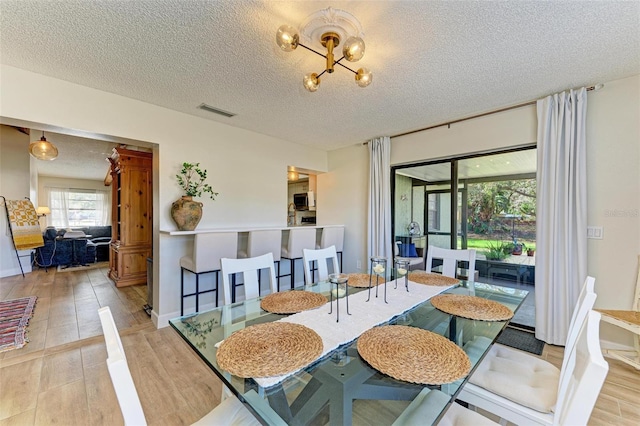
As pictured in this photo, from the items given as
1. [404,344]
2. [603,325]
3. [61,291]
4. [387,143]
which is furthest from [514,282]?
[61,291]

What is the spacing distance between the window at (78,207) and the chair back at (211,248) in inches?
388

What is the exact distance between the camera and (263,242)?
3.34m

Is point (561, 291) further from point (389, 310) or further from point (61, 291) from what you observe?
point (61, 291)

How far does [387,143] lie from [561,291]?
107 inches

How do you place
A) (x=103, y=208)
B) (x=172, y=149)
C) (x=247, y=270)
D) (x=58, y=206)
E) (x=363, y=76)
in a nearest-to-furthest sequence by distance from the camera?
(x=363, y=76) → (x=247, y=270) → (x=172, y=149) → (x=58, y=206) → (x=103, y=208)

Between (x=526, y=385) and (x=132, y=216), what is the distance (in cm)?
561

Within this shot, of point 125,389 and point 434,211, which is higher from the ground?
point 434,211

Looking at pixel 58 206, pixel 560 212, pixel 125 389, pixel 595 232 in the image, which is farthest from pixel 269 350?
pixel 58 206

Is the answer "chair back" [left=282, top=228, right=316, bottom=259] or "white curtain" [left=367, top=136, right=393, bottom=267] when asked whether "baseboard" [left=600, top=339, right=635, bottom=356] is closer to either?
"white curtain" [left=367, top=136, right=393, bottom=267]

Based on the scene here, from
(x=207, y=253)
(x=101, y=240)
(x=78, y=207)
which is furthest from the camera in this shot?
(x=78, y=207)

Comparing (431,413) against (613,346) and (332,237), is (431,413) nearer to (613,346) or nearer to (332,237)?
(613,346)

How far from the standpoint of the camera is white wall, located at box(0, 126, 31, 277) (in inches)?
199

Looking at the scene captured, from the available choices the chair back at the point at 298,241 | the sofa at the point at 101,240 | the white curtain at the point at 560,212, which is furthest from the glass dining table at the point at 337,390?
the sofa at the point at 101,240

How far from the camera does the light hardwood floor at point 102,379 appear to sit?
1.73 m
